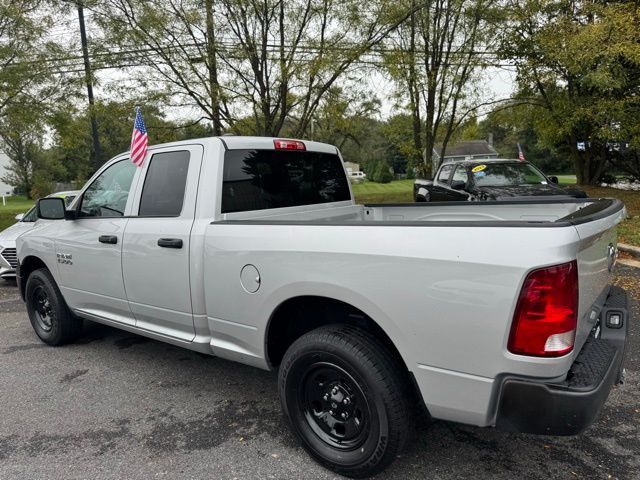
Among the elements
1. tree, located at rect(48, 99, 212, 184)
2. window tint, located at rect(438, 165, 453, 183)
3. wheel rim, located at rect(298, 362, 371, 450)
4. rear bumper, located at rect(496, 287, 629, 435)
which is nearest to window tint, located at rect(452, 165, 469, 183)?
window tint, located at rect(438, 165, 453, 183)

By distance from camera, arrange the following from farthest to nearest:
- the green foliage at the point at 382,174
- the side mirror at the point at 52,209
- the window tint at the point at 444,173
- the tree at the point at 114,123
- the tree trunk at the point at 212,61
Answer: the green foliage at the point at 382,174 → the window tint at the point at 444,173 → the tree at the point at 114,123 → the tree trunk at the point at 212,61 → the side mirror at the point at 52,209

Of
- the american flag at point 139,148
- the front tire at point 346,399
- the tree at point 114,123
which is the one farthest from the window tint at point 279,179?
the tree at point 114,123

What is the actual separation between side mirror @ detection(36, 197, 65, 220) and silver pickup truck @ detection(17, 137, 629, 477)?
14mm

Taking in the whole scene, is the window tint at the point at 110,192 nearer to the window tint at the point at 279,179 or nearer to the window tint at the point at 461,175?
the window tint at the point at 279,179

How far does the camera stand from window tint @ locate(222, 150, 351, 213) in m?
3.26

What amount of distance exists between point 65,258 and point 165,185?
4.79 ft

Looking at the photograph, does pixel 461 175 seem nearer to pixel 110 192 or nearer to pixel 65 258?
pixel 110 192

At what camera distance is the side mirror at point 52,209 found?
13.3 ft

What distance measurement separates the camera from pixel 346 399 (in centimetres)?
250

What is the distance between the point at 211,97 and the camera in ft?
33.3

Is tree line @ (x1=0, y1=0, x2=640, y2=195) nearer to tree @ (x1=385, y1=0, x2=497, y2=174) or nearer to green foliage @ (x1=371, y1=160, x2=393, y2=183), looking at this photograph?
tree @ (x1=385, y1=0, x2=497, y2=174)

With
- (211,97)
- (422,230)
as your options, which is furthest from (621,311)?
(211,97)

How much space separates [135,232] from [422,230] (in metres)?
2.26

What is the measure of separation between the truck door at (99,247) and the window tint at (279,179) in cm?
96
